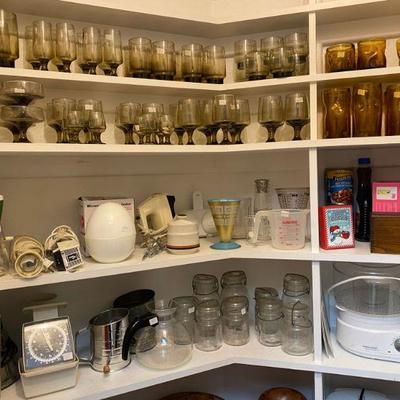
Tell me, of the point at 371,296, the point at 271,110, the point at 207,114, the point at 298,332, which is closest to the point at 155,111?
the point at 207,114

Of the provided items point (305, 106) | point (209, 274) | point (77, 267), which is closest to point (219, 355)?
point (209, 274)

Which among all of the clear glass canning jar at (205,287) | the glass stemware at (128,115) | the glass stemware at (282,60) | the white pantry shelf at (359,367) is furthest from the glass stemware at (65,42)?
the white pantry shelf at (359,367)

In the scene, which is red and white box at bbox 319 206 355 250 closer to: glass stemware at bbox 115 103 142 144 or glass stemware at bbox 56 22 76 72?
glass stemware at bbox 115 103 142 144

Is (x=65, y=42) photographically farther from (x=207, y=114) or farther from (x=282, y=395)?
(x=282, y=395)

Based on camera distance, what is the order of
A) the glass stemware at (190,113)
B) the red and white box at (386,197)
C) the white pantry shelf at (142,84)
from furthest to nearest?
the glass stemware at (190,113) < the red and white box at (386,197) < the white pantry shelf at (142,84)

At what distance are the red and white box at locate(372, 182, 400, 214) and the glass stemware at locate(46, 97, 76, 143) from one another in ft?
A: 3.59

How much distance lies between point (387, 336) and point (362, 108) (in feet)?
2.62

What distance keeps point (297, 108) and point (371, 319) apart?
0.79 m

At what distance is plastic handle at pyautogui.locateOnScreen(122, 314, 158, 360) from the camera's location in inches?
54.4

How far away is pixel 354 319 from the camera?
4.72ft

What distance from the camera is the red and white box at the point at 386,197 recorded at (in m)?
1.41

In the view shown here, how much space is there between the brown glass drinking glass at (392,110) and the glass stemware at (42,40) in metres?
1.18

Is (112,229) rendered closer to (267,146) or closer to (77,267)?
(77,267)

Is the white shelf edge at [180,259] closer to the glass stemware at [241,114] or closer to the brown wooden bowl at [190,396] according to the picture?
the glass stemware at [241,114]
